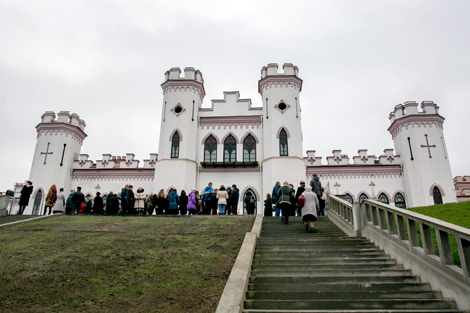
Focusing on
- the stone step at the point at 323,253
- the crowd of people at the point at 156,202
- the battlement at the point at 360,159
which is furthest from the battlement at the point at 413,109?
the stone step at the point at 323,253

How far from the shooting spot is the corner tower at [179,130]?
2423cm

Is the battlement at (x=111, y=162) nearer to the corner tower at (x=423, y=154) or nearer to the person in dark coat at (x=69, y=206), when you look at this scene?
the person in dark coat at (x=69, y=206)

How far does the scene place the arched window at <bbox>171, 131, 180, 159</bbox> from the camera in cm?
2505

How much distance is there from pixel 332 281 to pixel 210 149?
19.9 meters

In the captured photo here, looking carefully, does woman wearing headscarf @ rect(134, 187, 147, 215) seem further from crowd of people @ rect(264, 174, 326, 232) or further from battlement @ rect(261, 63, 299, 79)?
battlement @ rect(261, 63, 299, 79)

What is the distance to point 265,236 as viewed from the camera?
11.0 metres

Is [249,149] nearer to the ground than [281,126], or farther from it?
nearer to the ground

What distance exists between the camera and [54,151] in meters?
27.0

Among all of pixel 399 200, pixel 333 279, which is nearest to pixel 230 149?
pixel 399 200

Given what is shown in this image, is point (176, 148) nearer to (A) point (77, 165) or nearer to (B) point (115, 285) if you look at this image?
(A) point (77, 165)

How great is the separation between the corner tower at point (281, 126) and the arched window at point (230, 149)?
2.34 metres

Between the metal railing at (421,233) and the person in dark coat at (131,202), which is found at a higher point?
the person in dark coat at (131,202)

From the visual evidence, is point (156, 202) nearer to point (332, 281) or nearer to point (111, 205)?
point (111, 205)

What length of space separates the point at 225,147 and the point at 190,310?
68.6 ft
